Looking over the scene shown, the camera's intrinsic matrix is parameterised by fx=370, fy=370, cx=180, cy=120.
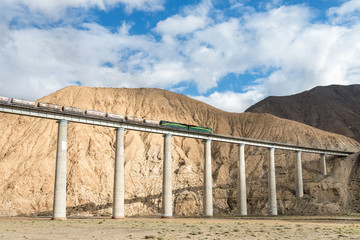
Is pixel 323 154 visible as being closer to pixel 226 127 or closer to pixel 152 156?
pixel 226 127

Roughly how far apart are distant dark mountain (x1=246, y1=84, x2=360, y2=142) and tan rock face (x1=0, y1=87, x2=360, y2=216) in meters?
47.0

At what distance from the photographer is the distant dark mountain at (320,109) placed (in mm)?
159075

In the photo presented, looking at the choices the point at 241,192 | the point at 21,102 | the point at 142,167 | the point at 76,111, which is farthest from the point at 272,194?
the point at 21,102

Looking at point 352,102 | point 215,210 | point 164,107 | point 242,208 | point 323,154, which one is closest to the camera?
point 242,208

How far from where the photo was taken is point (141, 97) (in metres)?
114

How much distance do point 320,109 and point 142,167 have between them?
A: 115563mm

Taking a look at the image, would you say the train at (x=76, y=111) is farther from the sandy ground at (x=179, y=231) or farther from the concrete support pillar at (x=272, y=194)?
the concrete support pillar at (x=272, y=194)

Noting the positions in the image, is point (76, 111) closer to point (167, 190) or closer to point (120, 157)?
point (120, 157)

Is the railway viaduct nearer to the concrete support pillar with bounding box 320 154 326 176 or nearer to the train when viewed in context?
the train

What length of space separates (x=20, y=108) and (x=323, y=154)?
2951 inches

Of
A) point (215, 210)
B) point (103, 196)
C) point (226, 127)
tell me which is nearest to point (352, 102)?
point (226, 127)

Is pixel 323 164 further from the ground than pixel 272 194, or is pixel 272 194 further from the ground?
pixel 323 164

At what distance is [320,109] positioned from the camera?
175000mm

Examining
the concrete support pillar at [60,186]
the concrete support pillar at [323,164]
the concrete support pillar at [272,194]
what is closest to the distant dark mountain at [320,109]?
the concrete support pillar at [323,164]
